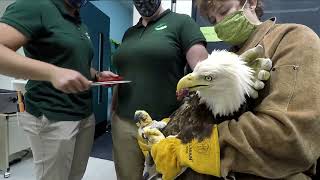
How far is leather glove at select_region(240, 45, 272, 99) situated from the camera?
2.37 ft

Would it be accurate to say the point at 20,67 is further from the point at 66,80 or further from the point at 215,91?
the point at 215,91

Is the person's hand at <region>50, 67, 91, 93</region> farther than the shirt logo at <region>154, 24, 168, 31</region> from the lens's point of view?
No

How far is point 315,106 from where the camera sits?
65cm

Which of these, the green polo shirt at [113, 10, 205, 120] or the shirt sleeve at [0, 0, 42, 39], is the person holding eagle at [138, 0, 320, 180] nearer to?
the green polo shirt at [113, 10, 205, 120]

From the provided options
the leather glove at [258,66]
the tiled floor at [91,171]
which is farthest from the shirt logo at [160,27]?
the tiled floor at [91,171]

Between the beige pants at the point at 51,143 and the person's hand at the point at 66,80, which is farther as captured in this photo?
the beige pants at the point at 51,143

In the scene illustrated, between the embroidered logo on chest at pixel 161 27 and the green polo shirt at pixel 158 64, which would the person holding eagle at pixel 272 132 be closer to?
the green polo shirt at pixel 158 64

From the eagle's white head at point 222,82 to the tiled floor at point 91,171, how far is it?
7.07 feet

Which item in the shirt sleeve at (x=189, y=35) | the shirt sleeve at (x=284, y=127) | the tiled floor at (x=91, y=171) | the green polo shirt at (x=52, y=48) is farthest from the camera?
the tiled floor at (x=91, y=171)

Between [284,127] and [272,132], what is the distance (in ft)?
0.10

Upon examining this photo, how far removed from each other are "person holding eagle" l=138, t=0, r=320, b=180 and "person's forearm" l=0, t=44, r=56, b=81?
17.9 inches

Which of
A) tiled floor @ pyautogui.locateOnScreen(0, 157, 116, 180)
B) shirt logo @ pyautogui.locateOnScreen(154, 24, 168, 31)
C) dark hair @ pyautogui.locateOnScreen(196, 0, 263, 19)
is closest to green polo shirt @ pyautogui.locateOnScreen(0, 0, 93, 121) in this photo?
shirt logo @ pyautogui.locateOnScreen(154, 24, 168, 31)

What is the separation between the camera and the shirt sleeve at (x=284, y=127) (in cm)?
65

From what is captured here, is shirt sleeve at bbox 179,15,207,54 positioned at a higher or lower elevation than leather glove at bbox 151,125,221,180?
higher
